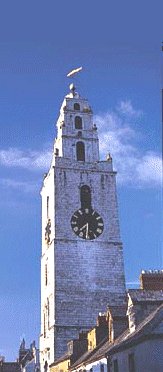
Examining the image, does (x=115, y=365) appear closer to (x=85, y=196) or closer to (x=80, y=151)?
(x=85, y=196)

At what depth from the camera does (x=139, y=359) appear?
24.4 m

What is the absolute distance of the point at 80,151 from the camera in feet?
222

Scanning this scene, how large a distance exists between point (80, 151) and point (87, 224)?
10824 mm

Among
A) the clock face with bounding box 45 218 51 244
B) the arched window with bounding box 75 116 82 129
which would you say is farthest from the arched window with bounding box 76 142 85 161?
the clock face with bounding box 45 218 51 244

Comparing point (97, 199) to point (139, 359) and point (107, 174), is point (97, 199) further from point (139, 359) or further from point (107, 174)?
point (139, 359)

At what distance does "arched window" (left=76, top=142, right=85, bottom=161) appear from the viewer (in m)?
67.2

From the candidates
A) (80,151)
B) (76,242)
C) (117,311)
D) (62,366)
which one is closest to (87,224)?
(76,242)

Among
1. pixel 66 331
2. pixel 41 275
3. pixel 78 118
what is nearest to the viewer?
pixel 66 331

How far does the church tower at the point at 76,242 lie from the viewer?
2240 inches

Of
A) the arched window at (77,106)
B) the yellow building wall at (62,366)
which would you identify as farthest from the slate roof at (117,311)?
the arched window at (77,106)

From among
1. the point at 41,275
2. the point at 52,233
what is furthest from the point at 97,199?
the point at 41,275

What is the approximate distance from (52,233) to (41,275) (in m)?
6.38

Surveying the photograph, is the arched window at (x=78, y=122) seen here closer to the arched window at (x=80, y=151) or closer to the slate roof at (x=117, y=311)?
the arched window at (x=80, y=151)

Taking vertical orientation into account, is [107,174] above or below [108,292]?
above
